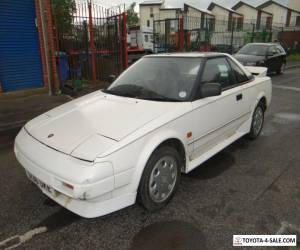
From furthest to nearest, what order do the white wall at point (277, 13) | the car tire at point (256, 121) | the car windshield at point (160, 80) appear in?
the white wall at point (277, 13) → the car tire at point (256, 121) → the car windshield at point (160, 80)

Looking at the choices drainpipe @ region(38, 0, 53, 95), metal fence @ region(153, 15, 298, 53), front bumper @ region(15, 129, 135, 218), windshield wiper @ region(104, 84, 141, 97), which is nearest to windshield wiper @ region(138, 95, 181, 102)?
windshield wiper @ region(104, 84, 141, 97)

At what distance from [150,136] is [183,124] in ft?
1.72

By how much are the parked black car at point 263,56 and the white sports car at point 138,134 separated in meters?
8.56

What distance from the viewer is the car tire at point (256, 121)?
4.66 meters

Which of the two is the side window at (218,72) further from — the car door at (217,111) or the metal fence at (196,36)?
the metal fence at (196,36)

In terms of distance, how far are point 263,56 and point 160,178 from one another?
11.4 metres

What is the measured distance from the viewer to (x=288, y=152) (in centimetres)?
432

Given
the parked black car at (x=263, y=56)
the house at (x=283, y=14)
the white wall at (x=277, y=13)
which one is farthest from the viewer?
the white wall at (x=277, y=13)

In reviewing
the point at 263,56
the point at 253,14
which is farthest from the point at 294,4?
the point at 263,56

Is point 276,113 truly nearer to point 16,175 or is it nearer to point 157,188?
point 157,188

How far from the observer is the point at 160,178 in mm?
2771

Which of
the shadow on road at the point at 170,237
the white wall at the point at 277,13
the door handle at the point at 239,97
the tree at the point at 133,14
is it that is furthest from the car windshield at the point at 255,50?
the tree at the point at 133,14

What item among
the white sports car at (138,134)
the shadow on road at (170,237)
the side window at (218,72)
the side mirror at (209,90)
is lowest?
the shadow on road at (170,237)

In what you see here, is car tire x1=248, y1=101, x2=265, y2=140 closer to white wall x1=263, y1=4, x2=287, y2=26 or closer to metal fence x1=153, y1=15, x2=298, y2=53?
metal fence x1=153, y1=15, x2=298, y2=53
